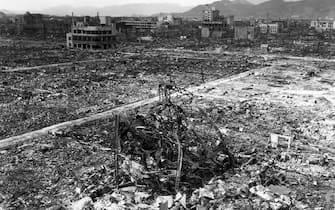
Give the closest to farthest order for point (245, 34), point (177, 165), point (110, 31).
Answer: point (177, 165) → point (110, 31) → point (245, 34)

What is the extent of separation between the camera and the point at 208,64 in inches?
1593

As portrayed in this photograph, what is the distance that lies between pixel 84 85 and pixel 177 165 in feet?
59.0

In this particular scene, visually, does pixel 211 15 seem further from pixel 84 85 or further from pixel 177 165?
pixel 177 165

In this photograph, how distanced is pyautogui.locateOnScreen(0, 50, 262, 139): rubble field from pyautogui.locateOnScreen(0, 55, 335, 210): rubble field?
2.88m

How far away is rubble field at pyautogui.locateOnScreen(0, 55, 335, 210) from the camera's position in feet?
33.4

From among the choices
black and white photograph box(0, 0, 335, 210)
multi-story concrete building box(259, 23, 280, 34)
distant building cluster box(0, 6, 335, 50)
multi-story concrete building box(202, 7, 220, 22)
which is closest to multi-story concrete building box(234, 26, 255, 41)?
distant building cluster box(0, 6, 335, 50)

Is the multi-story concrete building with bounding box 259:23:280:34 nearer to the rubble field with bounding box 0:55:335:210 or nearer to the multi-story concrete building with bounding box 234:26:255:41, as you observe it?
the multi-story concrete building with bounding box 234:26:255:41

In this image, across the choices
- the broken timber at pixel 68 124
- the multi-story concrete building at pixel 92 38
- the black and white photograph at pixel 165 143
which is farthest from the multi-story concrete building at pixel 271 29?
the broken timber at pixel 68 124

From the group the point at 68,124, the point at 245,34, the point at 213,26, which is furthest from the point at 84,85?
the point at 213,26

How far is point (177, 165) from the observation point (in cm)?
1101

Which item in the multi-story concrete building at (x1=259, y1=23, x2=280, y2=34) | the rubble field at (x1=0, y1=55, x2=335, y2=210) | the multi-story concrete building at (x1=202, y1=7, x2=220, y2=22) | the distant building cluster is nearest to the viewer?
the rubble field at (x1=0, y1=55, x2=335, y2=210)

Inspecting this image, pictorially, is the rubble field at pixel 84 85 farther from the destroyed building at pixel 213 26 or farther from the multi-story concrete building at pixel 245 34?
the destroyed building at pixel 213 26

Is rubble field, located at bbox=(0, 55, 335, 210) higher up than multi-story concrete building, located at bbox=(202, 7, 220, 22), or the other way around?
multi-story concrete building, located at bbox=(202, 7, 220, 22)

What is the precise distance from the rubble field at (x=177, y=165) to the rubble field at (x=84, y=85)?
2.88m
